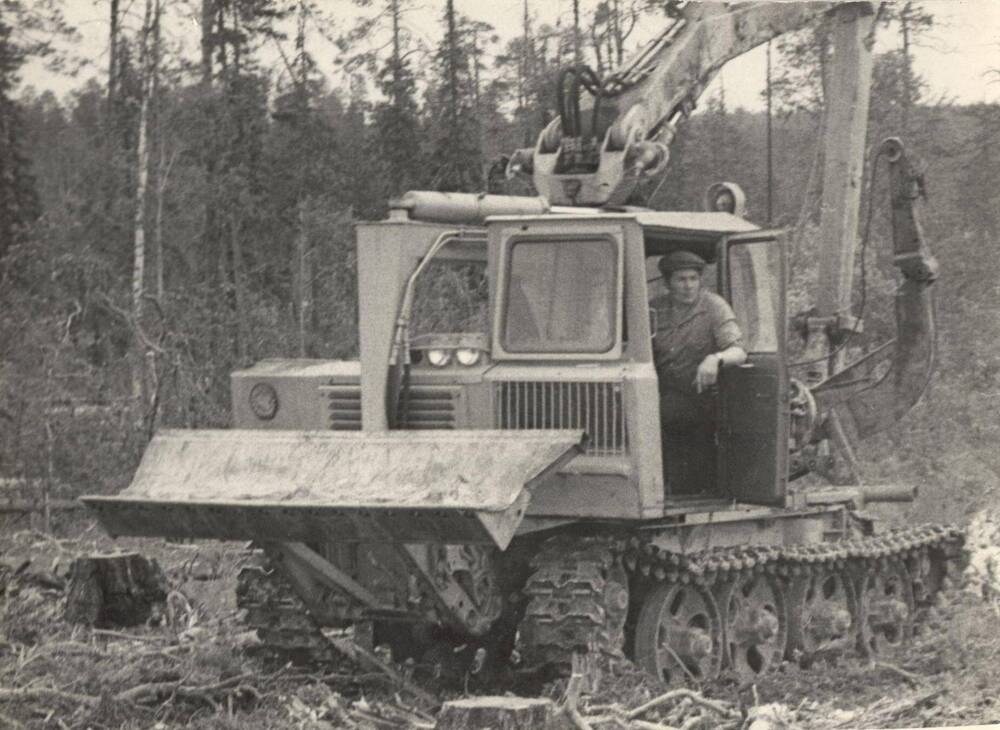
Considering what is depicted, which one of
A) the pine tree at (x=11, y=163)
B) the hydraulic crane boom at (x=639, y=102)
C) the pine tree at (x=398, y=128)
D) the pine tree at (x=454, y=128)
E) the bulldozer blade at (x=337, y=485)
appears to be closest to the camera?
the bulldozer blade at (x=337, y=485)

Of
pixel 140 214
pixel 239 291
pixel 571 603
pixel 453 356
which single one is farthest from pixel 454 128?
pixel 571 603

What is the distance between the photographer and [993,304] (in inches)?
574

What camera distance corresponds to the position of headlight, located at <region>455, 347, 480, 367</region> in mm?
9492

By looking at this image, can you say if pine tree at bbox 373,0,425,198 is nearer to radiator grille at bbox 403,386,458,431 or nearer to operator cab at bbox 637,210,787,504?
operator cab at bbox 637,210,787,504

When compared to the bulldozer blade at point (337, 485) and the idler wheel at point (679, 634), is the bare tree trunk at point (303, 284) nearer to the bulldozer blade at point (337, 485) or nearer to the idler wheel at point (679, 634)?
the idler wheel at point (679, 634)

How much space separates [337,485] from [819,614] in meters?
4.08

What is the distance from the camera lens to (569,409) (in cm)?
923

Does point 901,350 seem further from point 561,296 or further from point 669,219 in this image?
point 561,296

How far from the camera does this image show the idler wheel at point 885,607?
11.8 m

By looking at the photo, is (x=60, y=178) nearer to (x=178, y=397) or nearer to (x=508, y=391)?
(x=178, y=397)

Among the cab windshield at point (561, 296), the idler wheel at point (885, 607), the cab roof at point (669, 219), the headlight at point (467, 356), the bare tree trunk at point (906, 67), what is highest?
the bare tree trunk at point (906, 67)

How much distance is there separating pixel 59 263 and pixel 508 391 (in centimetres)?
688

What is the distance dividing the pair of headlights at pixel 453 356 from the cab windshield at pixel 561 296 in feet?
0.60

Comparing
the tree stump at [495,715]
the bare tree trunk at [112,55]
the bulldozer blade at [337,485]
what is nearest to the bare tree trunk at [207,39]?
the bare tree trunk at [112,55]
